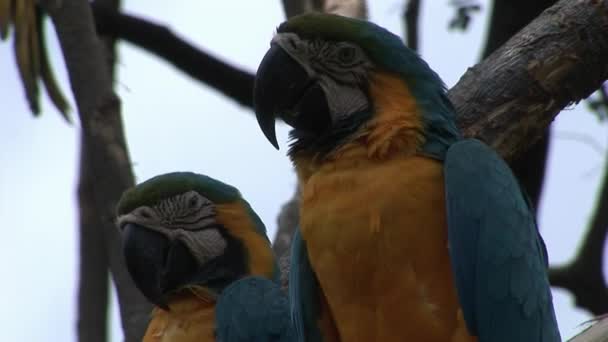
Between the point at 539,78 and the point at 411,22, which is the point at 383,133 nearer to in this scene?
the point at 539,78

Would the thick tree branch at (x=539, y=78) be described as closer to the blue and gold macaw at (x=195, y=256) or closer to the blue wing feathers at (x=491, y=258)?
the blue wing feathers at (x=491, y=258)

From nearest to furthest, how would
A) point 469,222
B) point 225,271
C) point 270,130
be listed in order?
point 469,222, point 270,130, point 225,271

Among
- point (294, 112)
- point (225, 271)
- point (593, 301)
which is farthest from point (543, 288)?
point (593, 301)

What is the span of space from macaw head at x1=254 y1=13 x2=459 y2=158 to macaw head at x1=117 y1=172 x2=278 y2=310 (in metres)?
0.79

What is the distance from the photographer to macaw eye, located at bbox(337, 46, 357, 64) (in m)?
3.89

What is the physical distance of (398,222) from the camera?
3559 millimetres

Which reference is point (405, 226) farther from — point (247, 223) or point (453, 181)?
point (247, 223)

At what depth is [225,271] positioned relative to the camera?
14.8ft

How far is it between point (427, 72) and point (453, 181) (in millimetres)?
472

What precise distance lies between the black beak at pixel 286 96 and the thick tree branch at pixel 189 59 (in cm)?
209

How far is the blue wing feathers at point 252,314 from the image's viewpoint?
4090 millimetres

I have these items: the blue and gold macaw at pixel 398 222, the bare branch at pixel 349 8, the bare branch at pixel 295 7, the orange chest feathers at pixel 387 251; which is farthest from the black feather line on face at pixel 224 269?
the bare branch at pixel 295 7

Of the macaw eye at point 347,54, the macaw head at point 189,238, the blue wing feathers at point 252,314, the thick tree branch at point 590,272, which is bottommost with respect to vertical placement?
the thick tree branch at point 590,272

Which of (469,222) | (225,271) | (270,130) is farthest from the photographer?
(225,271)
